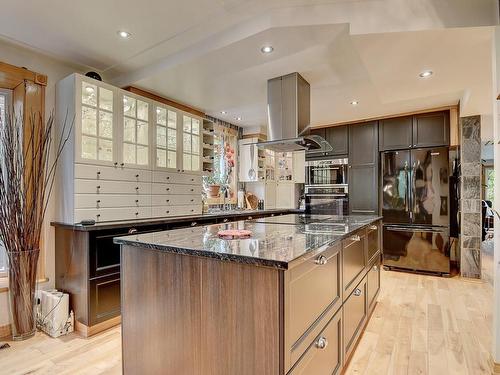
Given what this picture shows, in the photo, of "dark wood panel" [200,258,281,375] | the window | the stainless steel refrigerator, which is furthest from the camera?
the stainless steel refrigerator

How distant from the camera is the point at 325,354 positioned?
1533 mm

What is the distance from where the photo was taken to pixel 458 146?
4086 mm

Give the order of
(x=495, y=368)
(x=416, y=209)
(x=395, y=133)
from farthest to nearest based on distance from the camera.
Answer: (x=395, y=133)
(x=416, y=209)
(x=495, y=368)

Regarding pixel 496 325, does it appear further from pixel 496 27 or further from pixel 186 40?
pixel 186 40

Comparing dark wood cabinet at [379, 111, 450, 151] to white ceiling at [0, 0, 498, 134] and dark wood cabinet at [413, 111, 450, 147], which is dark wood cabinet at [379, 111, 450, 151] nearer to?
dark wood cabinet at [413, 111, 450, 147]

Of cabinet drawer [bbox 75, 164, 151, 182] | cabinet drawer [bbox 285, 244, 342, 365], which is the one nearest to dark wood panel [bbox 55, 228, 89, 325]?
cabinet drawer [bbox 75, 164, 151, 182]

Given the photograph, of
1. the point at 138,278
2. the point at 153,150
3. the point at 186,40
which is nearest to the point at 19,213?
the point at 153,150

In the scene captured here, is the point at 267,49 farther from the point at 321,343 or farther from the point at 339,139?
the point at 339,139

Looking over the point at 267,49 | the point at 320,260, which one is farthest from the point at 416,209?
the point at 320,260

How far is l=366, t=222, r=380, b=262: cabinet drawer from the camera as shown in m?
2.63

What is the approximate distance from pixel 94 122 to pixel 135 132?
1.48 feet

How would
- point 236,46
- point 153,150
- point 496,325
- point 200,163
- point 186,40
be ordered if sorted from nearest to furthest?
point 496,325 → point 236,46 → point 186,40 → point 153,150 → point 200,163

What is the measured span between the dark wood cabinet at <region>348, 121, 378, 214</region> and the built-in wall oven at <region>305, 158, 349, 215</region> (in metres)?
0.11

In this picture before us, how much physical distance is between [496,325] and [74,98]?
3.68 metres
